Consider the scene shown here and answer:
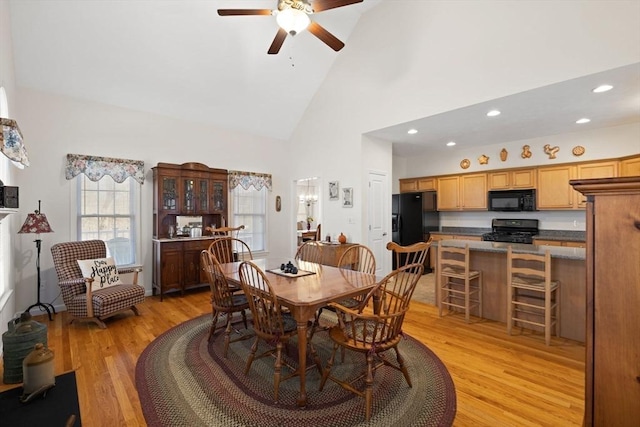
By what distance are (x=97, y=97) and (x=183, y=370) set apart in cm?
409

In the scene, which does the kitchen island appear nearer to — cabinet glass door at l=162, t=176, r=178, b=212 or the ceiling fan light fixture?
the ceiling fan light fixture

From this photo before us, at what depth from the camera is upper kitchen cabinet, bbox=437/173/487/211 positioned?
Answer: 6086 mm

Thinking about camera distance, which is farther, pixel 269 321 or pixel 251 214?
pixel 251 214

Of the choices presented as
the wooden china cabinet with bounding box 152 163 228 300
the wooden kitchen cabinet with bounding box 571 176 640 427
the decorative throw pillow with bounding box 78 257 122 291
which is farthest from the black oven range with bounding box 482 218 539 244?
the decorative throw pillow with bounding box 78 257 122 291

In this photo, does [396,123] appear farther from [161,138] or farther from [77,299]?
[77,299]

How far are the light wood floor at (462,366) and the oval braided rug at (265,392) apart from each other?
123 mm

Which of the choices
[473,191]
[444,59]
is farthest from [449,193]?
[444,59]

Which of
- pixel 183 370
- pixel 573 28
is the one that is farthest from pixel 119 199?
pixel 573 28

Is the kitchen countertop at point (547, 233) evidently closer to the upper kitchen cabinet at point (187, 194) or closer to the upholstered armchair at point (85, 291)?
the upper kitchen cabinet at point (187, 194)

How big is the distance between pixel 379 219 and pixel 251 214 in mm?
2621

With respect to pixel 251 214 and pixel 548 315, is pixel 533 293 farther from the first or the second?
pixel 251 214

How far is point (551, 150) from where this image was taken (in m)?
5.21

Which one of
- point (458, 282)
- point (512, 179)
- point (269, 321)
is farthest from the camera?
point (512, 179)

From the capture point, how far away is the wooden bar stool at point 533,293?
9.93 feet
